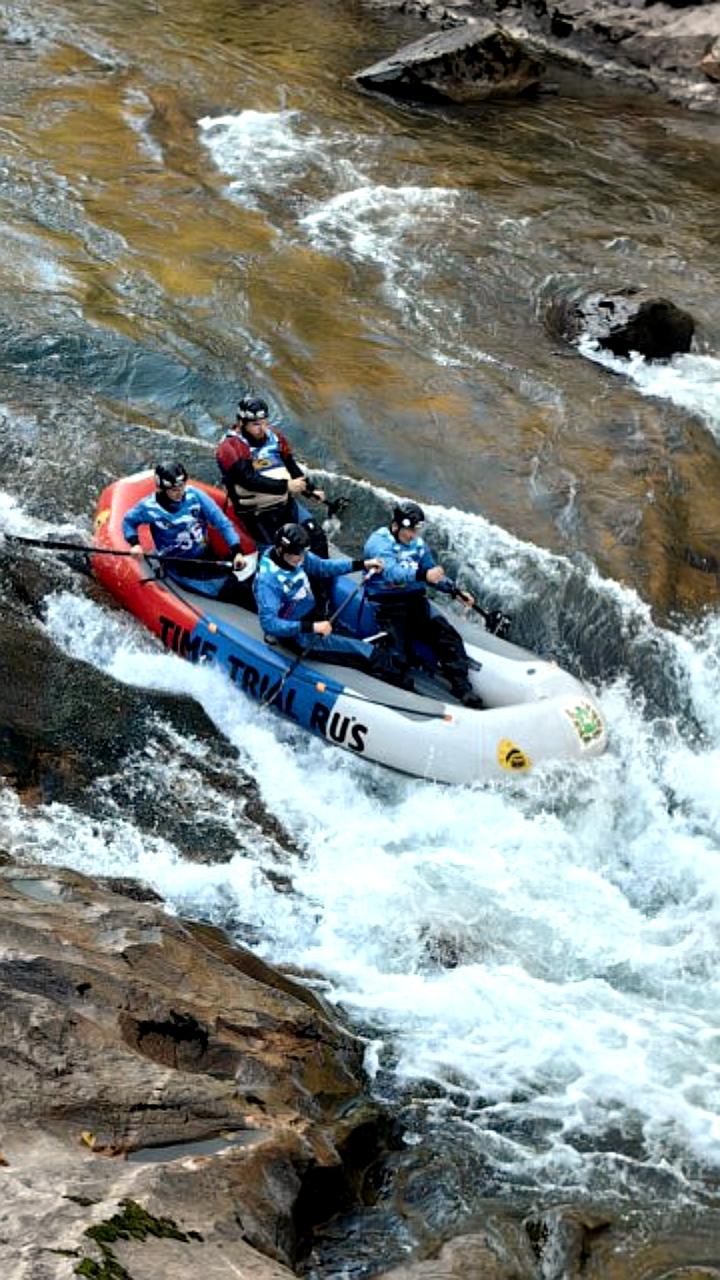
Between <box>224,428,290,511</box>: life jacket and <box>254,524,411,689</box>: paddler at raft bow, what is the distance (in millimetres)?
1171

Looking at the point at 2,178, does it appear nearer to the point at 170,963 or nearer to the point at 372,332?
the point at 372,332

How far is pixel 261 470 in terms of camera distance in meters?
10.9

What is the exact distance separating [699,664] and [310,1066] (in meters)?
4.78

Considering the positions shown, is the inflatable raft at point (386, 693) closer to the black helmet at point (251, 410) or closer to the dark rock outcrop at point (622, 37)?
the black helmet at point (251, 410)

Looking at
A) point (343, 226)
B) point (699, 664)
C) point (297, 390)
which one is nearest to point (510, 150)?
point (343, 226)

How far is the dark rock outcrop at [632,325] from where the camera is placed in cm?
1328

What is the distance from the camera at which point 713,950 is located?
7879 millimetres

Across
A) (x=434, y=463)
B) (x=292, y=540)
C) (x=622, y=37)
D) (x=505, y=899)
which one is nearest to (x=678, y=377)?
(x=434, y=463)

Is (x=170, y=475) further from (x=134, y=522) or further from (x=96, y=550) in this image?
(x=96, y=550)

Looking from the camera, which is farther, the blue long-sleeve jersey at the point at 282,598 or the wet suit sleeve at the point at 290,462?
the wet suit sleeve at the point at 290,462

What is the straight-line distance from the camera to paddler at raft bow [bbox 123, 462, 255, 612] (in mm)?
10273

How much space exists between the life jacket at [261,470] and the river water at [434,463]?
855 millimetres

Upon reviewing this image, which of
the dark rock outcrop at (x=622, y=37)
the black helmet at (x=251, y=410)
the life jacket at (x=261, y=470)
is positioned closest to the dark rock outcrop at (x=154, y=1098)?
the life jacket at (x=261, y=470)

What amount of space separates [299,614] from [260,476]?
1481mm
